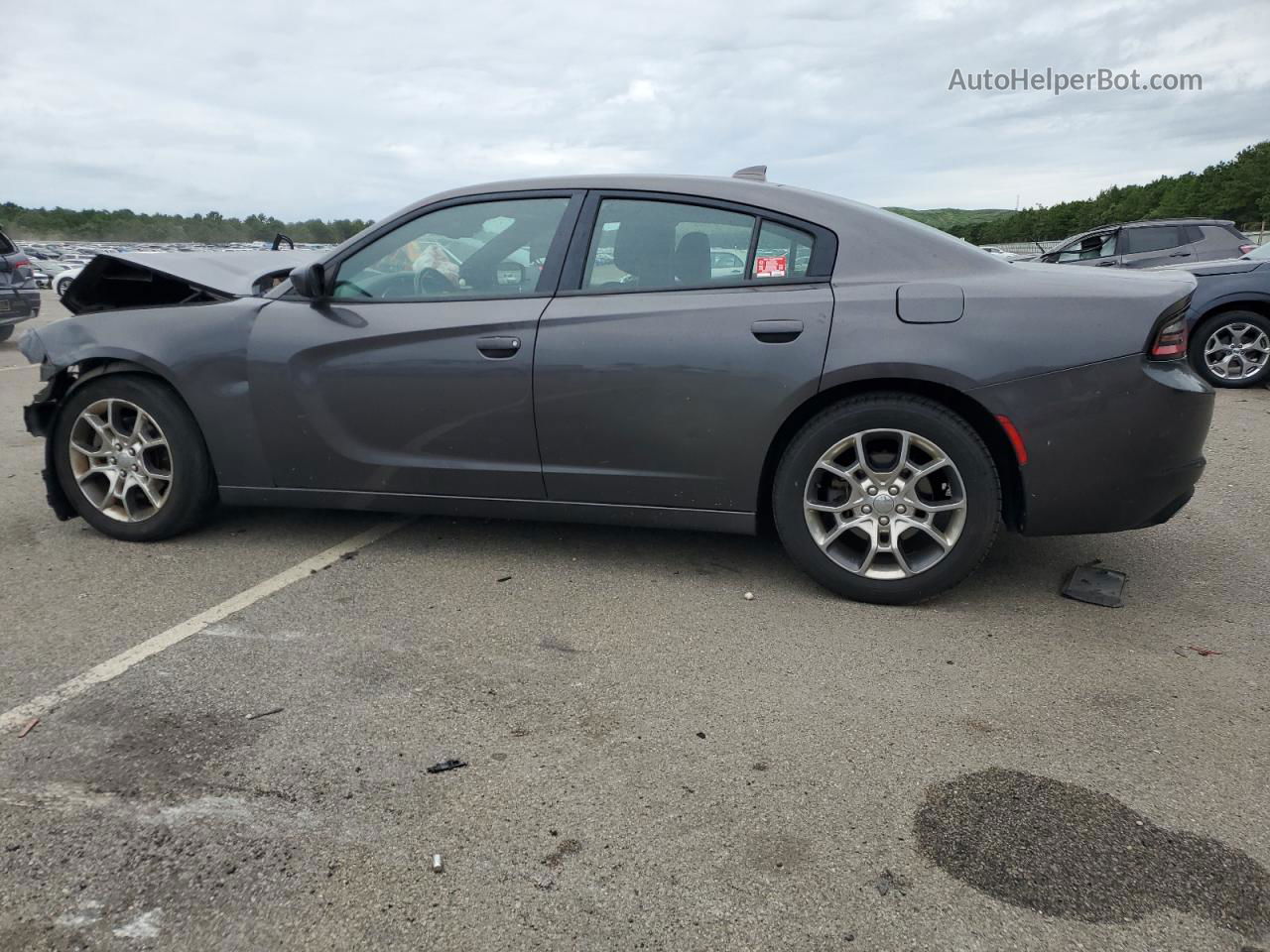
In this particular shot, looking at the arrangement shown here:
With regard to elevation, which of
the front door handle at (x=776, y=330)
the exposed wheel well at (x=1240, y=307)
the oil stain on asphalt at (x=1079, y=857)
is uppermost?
the exposed wheel well at (x=1240, y=307)

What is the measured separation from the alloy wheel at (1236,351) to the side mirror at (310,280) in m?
7.99

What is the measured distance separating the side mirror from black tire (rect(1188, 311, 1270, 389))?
25.3 feet

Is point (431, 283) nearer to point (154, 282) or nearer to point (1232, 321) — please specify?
point (154, 282)

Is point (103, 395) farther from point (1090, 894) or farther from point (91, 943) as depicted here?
point (1090, 894)

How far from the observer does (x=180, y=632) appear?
3.41 meters

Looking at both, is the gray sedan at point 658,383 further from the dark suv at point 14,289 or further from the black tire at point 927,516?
the dark suv at point 14,289

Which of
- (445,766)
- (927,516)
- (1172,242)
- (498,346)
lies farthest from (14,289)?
(1172,242)

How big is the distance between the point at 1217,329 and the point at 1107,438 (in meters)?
6.49

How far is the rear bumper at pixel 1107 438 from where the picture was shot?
10.9 ft

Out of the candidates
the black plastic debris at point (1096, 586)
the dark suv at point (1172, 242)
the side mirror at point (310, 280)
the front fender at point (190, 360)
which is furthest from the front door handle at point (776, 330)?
the dark suv at point (1172, 242)

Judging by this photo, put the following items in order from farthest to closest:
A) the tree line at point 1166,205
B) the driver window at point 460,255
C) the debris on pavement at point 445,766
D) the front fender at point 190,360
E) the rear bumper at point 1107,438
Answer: the tree line at point 1166,205
the front fender at point 190,360
the driver window at point 460,255
the rear bumper at point 1107,438
the debris on pavement at point 445,766

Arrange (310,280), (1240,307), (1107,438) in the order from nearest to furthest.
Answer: (1107,438) < (310,280) < (1240,307)

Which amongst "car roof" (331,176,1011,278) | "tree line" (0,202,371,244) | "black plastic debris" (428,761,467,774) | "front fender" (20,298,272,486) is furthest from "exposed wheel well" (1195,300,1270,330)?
"tree line" (0,202,371,244)

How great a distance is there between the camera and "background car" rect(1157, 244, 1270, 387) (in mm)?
8422
